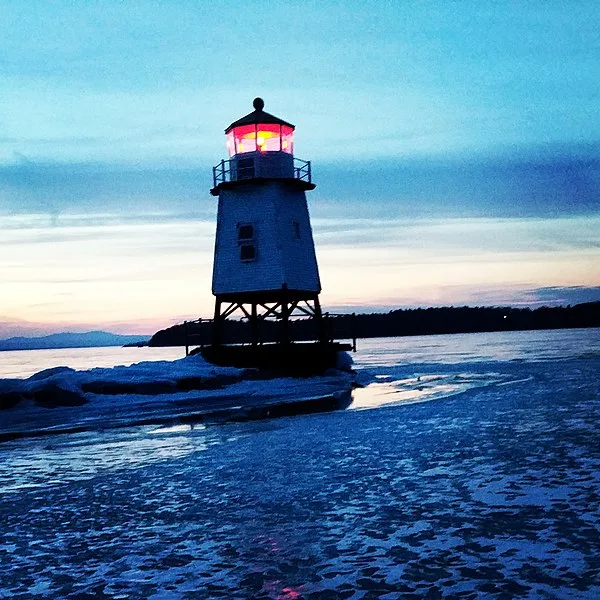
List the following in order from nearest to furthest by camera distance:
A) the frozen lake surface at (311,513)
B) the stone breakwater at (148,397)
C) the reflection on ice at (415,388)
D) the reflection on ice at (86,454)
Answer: the frozen lake surface at (311,513)
the reflection on ice at (86,454)
the stone breakwater at (148,397)
the reflection on ice at (415,388)

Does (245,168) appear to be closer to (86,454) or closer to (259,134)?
(259,134)

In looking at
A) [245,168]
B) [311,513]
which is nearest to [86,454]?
[311,513]

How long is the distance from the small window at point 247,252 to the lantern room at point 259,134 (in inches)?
152

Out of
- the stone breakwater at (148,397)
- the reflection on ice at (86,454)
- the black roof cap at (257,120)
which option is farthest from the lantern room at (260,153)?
the reflection on ice at (86,454)

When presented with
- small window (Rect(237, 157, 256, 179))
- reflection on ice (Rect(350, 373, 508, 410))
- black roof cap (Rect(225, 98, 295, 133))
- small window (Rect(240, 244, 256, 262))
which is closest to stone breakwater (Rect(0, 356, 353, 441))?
reflection on ice (Rect(350, 373, 508, 410))

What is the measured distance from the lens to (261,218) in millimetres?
27938

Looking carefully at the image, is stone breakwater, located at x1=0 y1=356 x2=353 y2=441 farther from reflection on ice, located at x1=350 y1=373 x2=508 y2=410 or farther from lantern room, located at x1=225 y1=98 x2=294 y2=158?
lantern room, located at x1=225 y1=98 x2=294 y2=158

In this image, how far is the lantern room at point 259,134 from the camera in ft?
91.8

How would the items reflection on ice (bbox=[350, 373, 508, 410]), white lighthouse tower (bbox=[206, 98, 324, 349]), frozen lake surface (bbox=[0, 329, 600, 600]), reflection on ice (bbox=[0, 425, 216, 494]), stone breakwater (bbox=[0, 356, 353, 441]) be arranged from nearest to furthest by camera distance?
frozen lake surface (bbox=[0, 329, 600, 600]), reflection on ice (bbox=[0, 425, 216, 494]), stone breakwater (bbox=[0, 356, 353, 441]), reflection on ice (bbox=[350, 373, 508, 410]), white lighthouse tower (bbox=[206, 98, 324, 349])

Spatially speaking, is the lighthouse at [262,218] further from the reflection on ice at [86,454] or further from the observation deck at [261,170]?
the reflection on ice at [86,454]

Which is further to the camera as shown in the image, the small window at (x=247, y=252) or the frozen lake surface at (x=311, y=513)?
the small window at (x=247, y=252)

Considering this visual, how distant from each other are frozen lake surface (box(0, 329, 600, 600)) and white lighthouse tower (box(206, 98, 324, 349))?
50.6ft

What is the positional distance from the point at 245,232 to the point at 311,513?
22357 mm

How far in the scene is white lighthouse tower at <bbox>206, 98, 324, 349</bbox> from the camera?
2764 centimetres
